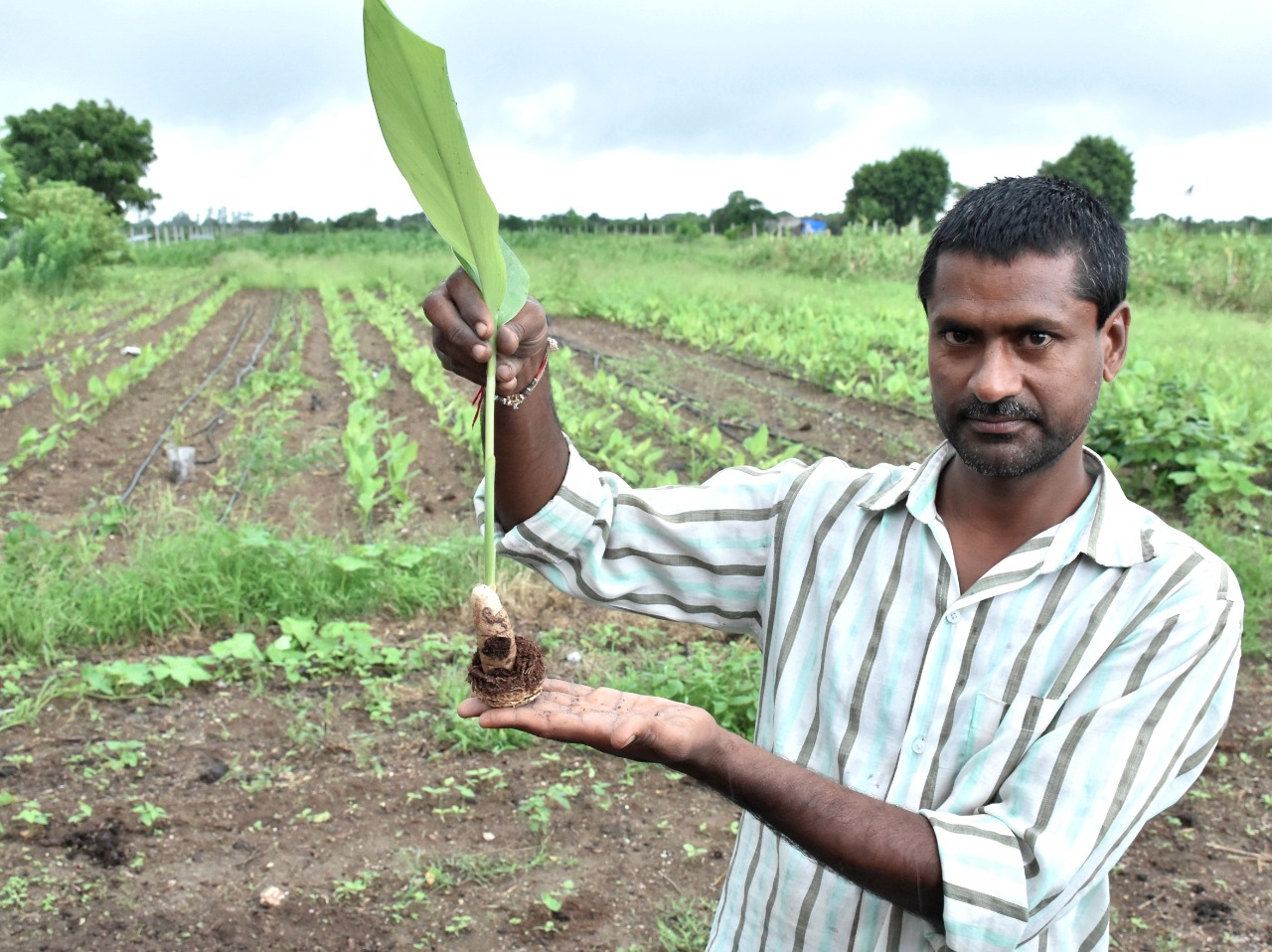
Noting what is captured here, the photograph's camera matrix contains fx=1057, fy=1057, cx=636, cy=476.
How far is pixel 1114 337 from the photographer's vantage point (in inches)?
51.6

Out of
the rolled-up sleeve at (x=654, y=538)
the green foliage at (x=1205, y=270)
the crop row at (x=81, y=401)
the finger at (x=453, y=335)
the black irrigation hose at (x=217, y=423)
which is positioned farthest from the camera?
the green foliage at (x=1205, y=270)

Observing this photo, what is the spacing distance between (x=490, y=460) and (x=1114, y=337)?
79 centimetres

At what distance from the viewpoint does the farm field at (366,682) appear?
264 cm

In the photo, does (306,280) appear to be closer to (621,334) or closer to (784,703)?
(621,334)

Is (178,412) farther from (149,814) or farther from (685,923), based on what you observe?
(685,923)

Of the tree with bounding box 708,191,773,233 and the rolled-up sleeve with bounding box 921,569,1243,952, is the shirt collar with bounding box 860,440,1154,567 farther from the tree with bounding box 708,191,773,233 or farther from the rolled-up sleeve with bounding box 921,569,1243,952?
the tree with bounding box 708,191,773,233

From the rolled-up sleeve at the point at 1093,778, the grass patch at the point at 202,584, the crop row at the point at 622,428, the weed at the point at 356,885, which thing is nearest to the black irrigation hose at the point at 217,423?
the crop row at the point at 622,428

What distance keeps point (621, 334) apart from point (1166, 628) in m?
11.8

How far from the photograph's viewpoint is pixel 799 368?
938 centimetres

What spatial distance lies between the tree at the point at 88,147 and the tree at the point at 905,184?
104ft

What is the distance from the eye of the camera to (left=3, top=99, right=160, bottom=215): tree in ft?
121

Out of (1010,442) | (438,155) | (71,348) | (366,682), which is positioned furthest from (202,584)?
(71,348)

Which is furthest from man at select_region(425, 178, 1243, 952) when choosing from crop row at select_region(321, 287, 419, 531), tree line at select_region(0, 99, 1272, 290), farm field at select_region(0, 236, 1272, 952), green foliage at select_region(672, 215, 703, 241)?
green foliage at select_region(672, 215, 703, 241)

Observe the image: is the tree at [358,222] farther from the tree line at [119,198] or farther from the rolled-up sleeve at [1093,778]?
the rolled-up sleeve at [1093,778]
